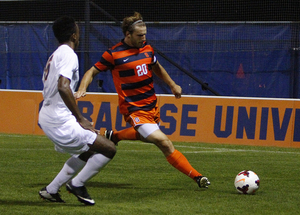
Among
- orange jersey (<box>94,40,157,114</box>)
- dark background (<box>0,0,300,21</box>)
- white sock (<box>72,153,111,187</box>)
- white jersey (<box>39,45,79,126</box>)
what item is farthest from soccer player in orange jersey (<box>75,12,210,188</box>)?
dark background (<box>0,0,300,21</box>)

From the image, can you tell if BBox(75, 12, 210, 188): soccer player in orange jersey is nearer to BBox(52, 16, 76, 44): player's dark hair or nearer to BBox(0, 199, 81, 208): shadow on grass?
BBox(52, 16, 76, 44): player's dark hair

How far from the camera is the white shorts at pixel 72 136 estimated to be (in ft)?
16.4

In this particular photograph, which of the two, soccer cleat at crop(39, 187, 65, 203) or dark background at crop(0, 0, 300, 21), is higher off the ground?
dark background at crop(0, 0, 300, 21)

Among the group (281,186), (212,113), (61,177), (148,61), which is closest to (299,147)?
(212,113)

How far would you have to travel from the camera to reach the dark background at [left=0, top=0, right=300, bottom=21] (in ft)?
52.4

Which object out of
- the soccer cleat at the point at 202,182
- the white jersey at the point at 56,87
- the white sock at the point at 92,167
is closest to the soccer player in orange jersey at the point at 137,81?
the soccer cleat at the point at 202,182

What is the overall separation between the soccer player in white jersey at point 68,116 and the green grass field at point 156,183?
1.39ft

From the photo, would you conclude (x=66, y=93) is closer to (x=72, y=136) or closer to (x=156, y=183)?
(x=72, y=136)

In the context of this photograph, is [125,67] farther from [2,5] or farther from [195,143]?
[2,5]

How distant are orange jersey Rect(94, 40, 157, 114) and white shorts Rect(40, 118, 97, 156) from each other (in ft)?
5.68

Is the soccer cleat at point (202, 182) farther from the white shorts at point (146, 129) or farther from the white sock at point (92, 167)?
the white sock at point (92, 167)

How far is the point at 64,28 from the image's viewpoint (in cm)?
519

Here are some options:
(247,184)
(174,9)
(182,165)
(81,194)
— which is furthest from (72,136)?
(174,9)

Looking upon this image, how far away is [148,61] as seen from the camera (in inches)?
271
